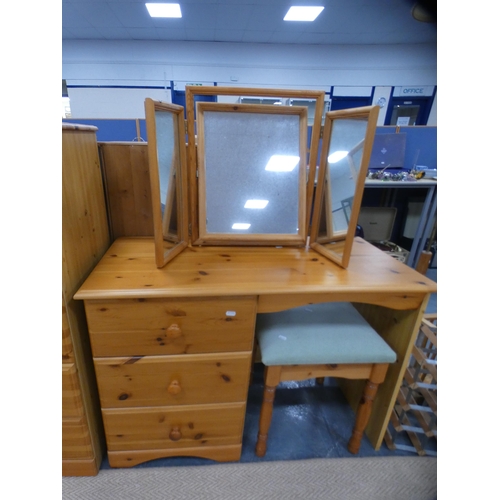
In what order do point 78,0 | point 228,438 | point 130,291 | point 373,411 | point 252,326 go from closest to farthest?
point 130,291 < point 252,326 < point 228,438 < point 373,411 < point 78,0

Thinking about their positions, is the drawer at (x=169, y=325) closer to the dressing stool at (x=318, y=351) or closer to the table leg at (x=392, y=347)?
the dressing stool at (x=318, y=351)

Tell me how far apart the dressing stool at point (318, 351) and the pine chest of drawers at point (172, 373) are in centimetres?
9

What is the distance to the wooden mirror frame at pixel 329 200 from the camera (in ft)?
2.62

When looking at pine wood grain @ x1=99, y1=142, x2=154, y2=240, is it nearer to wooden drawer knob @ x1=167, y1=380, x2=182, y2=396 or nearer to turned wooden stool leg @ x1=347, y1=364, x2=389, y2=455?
wooden drawer knob @ x1=167, y1=380, x2=182, y2=396

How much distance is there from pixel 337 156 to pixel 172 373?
2.96ft

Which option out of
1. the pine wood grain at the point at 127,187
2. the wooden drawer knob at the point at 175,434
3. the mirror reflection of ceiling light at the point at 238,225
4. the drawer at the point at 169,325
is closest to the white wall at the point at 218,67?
the pine wood grain at the point at 127,187

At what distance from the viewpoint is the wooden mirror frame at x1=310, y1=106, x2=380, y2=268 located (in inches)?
31.5

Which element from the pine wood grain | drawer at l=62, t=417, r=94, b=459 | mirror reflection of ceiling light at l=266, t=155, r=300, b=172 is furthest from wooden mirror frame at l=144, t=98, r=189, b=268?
drawer at l=62, t=417, r=94, b=459

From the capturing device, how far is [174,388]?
33.9 inches

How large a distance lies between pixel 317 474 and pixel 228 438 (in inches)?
14.2

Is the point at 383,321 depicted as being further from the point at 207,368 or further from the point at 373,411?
the point at 207,368

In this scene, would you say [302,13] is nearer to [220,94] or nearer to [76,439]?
[220,94]

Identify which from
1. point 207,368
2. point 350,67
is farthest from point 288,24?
point 207,368

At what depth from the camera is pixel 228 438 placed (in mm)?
1004
